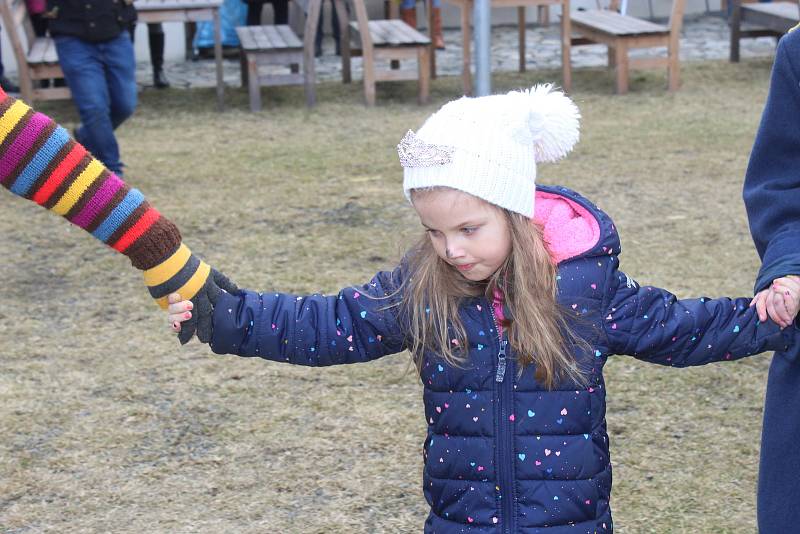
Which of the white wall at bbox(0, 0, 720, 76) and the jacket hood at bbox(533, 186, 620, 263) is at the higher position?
the jacket hood at bbox(533, 186, 620, 263)

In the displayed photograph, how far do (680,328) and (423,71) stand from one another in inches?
301

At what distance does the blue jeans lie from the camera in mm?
7117

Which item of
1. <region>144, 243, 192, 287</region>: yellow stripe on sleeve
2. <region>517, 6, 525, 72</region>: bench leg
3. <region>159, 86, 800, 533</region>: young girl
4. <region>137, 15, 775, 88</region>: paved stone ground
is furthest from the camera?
<region>137, 15, 775, 88</region>: paved stone ground

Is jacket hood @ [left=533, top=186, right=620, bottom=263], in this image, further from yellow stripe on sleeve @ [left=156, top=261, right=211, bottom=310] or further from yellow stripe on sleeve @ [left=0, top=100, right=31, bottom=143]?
yellow stripe on sleeve @ [left=0, top=100, right=31, bottom=143]

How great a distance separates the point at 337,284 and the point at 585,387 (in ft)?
10.9

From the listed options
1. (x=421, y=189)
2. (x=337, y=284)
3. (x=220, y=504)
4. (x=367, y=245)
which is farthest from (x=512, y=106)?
(x=367, y=245)

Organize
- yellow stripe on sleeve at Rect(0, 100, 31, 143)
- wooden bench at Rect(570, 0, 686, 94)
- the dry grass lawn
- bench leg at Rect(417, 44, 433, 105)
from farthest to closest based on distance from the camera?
wooden bench at Rect(570, 0, 686, 94) → bench leg at Rect(417, 44, 433, 105) → the dry grass lawn → yellow stripe on sleeve at Rect(0, 100, 31, 143)

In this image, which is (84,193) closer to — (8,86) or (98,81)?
(98,81)

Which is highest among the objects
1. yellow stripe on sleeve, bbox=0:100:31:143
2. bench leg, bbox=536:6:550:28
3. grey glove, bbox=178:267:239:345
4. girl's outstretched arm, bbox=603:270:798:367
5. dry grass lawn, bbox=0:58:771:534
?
yellow stripe on sleeve, bbox=0:100:31:143

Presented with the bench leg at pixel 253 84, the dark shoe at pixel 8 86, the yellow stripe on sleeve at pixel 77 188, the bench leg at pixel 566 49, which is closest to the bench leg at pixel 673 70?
the bench leg at pixel 566 49

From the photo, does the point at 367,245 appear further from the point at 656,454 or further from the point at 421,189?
the point at 421,189

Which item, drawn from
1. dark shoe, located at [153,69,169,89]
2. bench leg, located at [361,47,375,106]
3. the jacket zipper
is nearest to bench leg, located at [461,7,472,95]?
bench leg, located at [361,47,375,106]

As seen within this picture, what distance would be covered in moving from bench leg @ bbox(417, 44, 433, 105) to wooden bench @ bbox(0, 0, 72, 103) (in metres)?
2.72

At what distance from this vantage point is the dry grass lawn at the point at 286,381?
354cm
